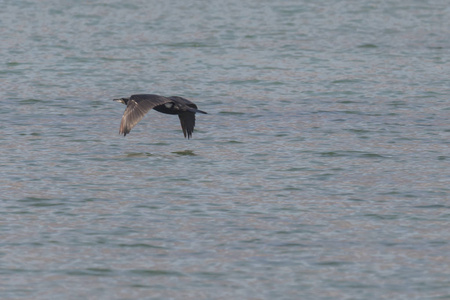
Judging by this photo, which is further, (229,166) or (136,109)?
(136,109)

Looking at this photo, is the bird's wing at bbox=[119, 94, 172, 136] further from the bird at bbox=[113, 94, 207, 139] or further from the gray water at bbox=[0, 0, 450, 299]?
the gray water at bbox=[0, 0, 450, 299]

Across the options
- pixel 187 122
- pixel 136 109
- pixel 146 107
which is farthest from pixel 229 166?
pixel 187 122

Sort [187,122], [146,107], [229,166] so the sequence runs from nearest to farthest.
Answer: [229,166], [146,107], [187,122]

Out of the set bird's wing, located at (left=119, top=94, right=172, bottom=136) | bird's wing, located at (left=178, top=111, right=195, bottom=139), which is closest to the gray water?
bird's wing, located at (left=178, top=111, right=195, bottom=139)

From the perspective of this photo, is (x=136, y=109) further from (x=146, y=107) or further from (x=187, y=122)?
(x=187, y=122)

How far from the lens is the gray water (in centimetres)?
1012

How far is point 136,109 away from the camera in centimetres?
1559

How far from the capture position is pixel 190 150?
15969 mm

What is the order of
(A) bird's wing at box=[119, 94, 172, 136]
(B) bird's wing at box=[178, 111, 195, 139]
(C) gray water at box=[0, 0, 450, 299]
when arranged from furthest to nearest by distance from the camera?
(B) bird's wing at box=[178, 111, 195, 139] < (A) bird's wing at box=[119, 94, 172, 136] < (C) gray water at box=[0, 0, 450, 299]

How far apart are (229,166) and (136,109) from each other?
183 cm

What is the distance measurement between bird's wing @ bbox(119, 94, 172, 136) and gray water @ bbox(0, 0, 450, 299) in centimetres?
49

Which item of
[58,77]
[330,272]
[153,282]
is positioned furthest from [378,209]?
[58,77]

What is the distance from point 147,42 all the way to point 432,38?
7964mm

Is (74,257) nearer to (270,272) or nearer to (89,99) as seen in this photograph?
(270,272)
